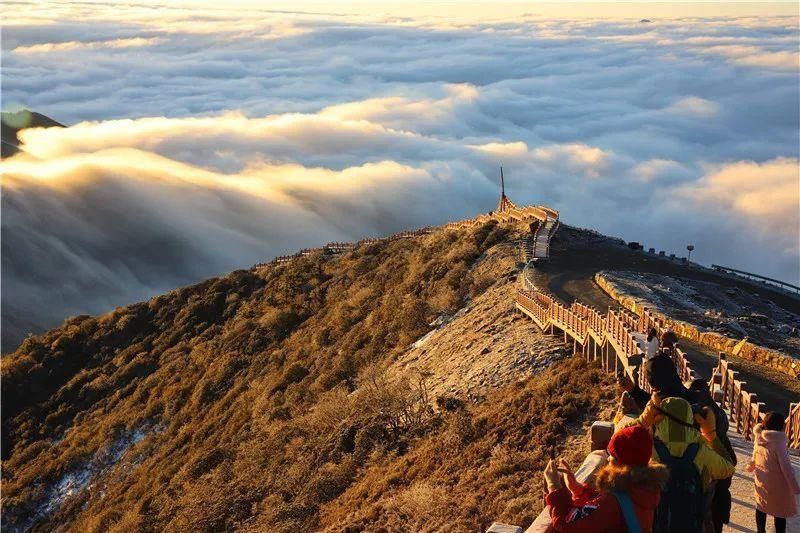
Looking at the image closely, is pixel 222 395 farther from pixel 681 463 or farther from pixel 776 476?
pixel 681 463

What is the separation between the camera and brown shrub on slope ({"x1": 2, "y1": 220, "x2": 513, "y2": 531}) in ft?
59.0

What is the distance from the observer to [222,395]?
95.8 feet

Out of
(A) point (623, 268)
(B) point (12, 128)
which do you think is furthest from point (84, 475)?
(B) point (12, 128)

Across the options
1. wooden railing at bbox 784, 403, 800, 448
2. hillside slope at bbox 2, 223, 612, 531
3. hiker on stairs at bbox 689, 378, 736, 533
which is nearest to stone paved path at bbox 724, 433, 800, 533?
wooden railing at bbox 784, 403, 800, 448

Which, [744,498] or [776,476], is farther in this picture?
[744,498]

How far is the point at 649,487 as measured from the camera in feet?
16.7

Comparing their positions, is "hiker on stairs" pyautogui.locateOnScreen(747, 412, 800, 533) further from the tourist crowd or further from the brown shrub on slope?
the brown shrub on slope

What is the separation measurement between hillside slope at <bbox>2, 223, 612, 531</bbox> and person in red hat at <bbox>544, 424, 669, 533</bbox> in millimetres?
5083

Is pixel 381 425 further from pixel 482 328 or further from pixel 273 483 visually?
pixel 482 328

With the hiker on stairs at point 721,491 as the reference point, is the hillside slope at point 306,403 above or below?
below

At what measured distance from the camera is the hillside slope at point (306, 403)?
13.8 m

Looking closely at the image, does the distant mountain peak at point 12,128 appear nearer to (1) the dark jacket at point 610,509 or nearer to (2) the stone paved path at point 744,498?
(2) the stone paved path at point 744,498

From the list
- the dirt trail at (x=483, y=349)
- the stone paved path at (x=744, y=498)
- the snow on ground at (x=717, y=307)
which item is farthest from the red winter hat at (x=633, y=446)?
the snow on ground at (x=717, y=307)

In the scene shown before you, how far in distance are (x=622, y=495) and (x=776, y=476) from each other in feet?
9.74
